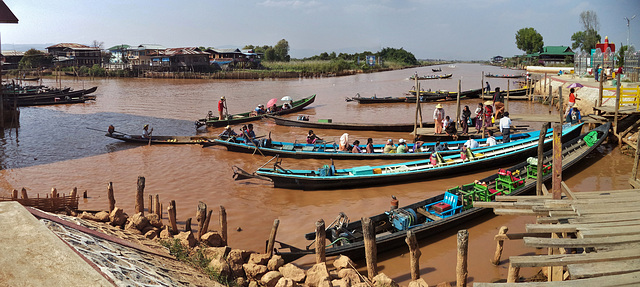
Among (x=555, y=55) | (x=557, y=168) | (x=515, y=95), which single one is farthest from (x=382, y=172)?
(x=555, y=55)

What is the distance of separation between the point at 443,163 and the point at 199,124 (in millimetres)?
12777

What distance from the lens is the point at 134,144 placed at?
17.5m

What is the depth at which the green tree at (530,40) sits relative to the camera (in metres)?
82.3

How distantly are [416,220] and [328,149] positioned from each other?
644 centimetres

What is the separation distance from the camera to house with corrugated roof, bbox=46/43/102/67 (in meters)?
59.9

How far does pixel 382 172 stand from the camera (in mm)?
11477

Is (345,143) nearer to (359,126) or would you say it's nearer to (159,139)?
(359,126)

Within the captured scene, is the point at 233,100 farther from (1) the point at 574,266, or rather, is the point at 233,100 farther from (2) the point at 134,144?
(1) the point at 574,266

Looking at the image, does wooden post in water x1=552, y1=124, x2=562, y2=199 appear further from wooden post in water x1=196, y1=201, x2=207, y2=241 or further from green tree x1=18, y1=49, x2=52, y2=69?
green tree x1=18, y1=49, x2=52, y2=69

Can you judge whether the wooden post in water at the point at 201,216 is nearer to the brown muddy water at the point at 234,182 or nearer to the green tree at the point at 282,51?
the brown muddy water at the point at 234,182

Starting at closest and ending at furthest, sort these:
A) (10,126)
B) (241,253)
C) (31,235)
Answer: (31,235) < (241,253) < (10,126)

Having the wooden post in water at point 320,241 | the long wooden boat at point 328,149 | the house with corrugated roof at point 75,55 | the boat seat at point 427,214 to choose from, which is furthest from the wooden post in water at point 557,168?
the house with corrugated roof at point 75,55

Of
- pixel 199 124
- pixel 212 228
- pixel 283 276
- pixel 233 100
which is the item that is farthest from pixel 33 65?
pixel 283 276

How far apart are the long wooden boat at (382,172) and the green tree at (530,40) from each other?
8037 cm
